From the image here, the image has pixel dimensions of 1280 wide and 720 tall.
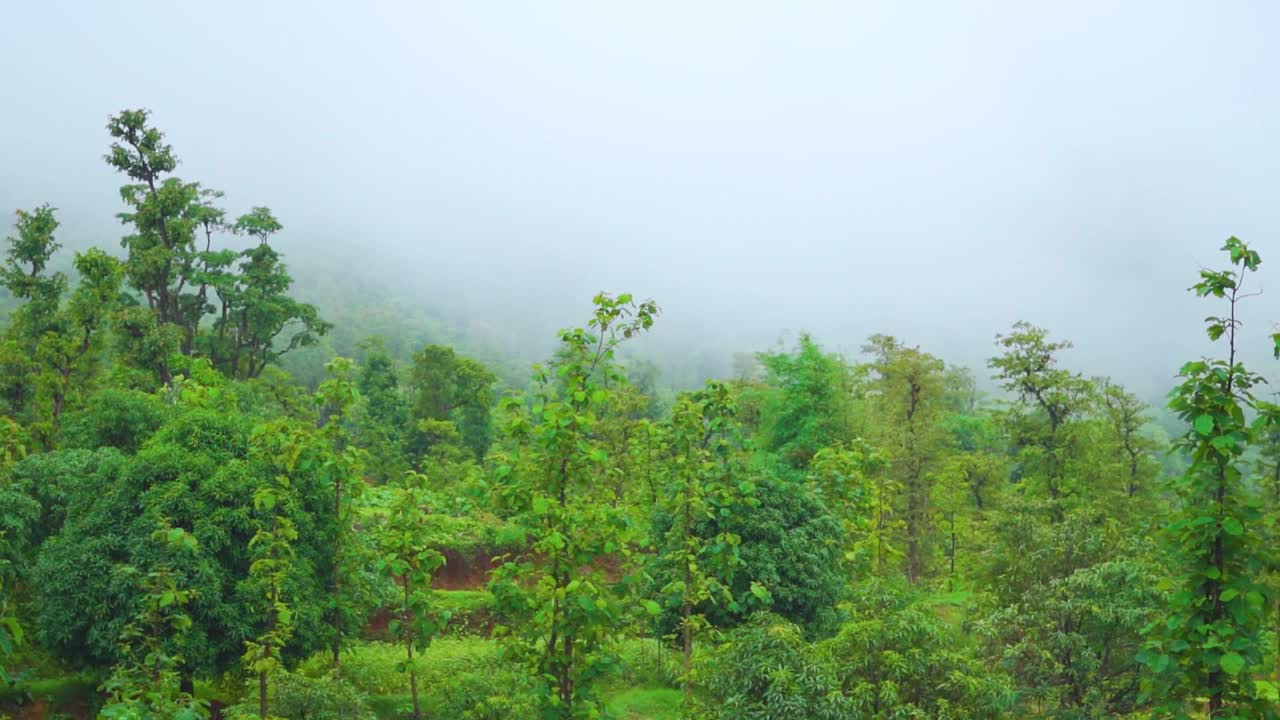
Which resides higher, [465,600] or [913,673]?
[913,673]

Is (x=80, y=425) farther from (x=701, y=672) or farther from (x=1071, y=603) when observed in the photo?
(x=1071, y=603)

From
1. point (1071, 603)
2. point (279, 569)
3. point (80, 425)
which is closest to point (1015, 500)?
point (1071, 603)

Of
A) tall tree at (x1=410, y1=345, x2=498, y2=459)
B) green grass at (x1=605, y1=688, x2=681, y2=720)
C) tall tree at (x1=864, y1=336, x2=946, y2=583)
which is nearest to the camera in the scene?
green grass at (x1=605, y1=688, x2=681, y2=720)

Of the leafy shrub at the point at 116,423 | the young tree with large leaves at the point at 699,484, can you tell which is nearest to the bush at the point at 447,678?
the young tree with large leaves at the point at 699,484

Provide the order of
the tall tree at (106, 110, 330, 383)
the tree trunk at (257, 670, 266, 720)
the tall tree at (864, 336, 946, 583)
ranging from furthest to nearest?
the tall tree at (864, 336, 946, 583) → the tall tree at (106, 110, 330, 383) → the tree trunk at (257, 670, 266, 720)

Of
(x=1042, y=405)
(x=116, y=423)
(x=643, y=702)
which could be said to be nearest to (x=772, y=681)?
(x=643, y=702)

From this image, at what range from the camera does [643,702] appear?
45.9 ft

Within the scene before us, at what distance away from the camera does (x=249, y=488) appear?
11.7 m

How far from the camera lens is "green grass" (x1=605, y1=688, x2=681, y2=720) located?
1325 cm

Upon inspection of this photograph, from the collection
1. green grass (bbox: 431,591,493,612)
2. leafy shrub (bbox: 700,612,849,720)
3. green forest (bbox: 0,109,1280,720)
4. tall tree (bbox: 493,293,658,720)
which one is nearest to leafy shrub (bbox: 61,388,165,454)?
green forest (bbox: 0,109,1280,720)

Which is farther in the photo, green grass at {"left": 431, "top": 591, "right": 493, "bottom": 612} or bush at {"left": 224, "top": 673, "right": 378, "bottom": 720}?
green grass at {"left": 431, "top": 591, "right": 493, "bottom": 612}

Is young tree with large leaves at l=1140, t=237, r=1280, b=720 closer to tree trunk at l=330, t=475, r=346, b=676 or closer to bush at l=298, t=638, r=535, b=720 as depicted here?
bush at l=298, t=638, r=535, b=720

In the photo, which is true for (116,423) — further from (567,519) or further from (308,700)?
(567,519)

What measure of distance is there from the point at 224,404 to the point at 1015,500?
44.2 ft
